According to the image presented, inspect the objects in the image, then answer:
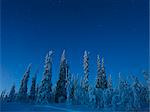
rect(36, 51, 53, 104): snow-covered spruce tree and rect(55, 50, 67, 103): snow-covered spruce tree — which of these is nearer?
rect(36, 51, 53, 104): snow-covered spruce tree

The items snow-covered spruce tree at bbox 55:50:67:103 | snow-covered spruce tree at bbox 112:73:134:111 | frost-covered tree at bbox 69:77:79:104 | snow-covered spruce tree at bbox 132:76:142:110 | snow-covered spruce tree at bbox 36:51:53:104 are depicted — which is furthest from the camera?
snow-covered spruce tree at bbox 55:50:67:103

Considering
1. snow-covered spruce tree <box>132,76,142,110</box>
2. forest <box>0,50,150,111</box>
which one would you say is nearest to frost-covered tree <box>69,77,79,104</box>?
forest <box>0,50,150,111</box>

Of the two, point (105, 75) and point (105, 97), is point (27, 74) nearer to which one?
point (105, 75)

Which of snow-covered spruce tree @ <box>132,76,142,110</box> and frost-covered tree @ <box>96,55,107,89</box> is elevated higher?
frost-covered tree @ <box>96,55,107,89</box>

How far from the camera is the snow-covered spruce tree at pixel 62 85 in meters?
40.1

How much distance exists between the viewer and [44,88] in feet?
124

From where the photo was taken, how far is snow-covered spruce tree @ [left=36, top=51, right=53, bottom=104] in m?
36.7

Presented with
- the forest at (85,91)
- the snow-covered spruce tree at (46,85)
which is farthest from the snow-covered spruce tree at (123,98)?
the snow-covered spruce tree at (46,85)

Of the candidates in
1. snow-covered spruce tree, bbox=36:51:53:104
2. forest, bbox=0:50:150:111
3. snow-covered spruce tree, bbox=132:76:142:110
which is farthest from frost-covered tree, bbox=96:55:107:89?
snow-covered spruce tree, bbox=132:76:142:110

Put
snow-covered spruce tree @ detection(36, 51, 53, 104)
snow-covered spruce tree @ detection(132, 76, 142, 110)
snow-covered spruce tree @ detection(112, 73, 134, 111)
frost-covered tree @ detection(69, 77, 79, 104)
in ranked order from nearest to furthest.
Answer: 1. snow-covered spruce tree @ detection(112, 73, 134, 111)
2. snow-covered spruce tree @ detection(132, 76, 142, 110)
3. frost-covered tree @ detection(69, 77, 79, 104)
4. snow-covered spruce tree @ detection(36, 51, 53, 104)

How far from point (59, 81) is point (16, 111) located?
27346mm

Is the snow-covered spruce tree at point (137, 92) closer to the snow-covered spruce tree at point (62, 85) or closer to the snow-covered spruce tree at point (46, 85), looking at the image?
the snow-covered spruce tree at point (46, 85)

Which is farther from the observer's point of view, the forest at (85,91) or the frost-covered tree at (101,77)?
the frost-covered tree at (101,77)

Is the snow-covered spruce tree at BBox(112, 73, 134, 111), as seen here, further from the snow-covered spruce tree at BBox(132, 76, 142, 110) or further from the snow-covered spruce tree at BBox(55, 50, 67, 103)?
the snow-covered spruce tree at BBox(55, 50, 67, 103)
